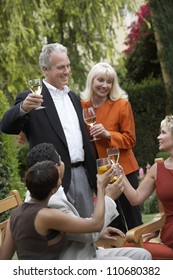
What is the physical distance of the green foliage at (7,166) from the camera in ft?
21.9

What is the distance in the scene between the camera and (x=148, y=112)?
46.7 ft

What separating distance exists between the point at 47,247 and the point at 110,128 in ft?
5.38

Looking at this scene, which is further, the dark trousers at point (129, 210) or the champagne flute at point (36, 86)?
the dark trousers at point (129, 210)

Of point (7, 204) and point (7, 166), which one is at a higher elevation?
point (7, 204)

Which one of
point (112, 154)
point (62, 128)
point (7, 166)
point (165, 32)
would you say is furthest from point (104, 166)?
point (165, 32)

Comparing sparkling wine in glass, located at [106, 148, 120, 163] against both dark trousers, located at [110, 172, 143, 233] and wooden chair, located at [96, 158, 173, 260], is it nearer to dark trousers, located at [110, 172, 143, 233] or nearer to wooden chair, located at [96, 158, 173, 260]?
wooden chair, located at [96, 158, 173, 260]

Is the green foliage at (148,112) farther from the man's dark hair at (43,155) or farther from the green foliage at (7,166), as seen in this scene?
the man's dark hair at (43,155)

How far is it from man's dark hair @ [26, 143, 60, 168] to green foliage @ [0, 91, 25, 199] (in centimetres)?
253

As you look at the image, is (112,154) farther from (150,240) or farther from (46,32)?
(46,32)

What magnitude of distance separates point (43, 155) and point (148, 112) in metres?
10.3

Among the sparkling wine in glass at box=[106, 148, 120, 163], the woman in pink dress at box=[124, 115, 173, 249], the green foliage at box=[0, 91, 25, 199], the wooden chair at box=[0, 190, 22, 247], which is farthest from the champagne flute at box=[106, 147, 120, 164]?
the green foliage at box=[0, 91, 25, 199]

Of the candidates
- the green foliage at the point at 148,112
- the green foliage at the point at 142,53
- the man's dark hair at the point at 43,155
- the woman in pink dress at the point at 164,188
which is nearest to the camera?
the man's dark hair at the point at 43,155

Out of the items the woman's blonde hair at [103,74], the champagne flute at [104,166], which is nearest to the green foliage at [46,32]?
the woman's blonde hair at [103,74]

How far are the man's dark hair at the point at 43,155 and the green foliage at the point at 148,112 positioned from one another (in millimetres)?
10061
